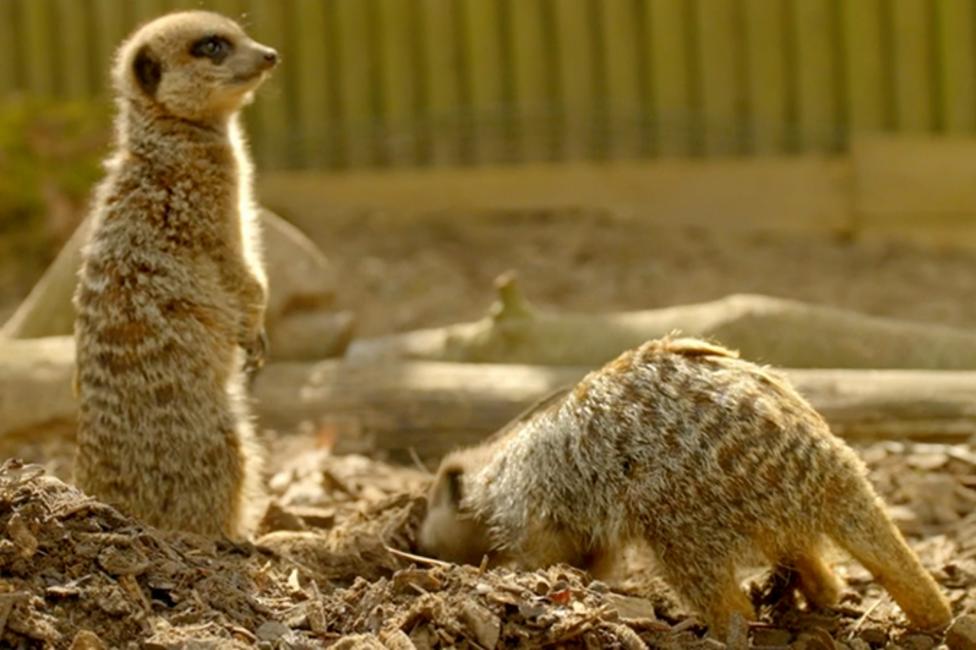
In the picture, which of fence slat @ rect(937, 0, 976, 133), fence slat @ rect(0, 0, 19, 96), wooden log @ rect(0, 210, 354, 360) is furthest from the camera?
fence slat @ rect(0, 0, 19, 96)

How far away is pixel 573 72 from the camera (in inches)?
333

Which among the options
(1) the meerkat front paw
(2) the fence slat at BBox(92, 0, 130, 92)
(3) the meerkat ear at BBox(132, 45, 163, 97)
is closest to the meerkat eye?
(3) the meerkat ear at BBox(132, 45, 163, 97)

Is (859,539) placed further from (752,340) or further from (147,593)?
(752,340)

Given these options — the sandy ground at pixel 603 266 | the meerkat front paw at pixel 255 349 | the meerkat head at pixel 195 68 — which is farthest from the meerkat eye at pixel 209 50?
the sandy ground at pixel 603 266

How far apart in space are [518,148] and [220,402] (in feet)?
15.8

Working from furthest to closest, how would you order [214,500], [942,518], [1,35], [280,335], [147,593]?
[1,35], [280,335], [942,518], [214,500], [147,593]

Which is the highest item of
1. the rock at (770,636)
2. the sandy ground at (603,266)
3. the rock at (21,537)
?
the rock at (21,537)

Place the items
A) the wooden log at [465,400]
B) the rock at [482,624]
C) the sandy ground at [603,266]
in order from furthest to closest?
the sandy ground at [603,266]
the wooden log at [465,400]
the rock at [482,624]

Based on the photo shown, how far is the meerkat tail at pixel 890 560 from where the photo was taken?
129 inches

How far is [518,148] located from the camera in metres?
8.62

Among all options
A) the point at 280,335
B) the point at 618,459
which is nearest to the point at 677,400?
the point at 618,459

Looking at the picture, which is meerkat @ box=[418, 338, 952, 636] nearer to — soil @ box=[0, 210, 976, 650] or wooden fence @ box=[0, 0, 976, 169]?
soil @ box=[0, 210, 976, 650]

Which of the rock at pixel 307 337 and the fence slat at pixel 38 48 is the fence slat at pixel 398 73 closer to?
the fence slat at pixel 38 48

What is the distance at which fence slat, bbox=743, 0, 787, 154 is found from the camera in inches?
329
